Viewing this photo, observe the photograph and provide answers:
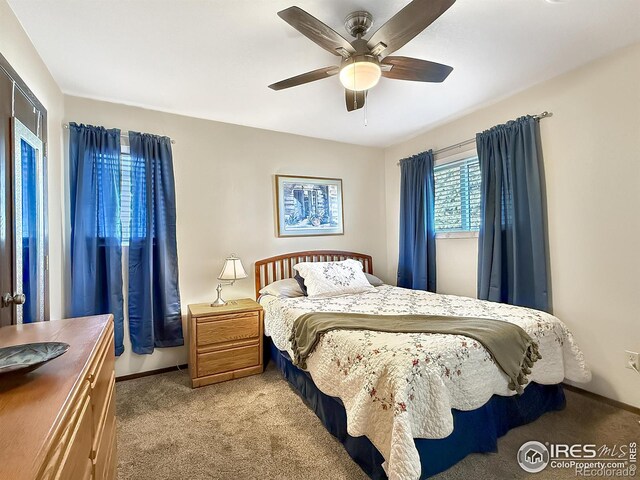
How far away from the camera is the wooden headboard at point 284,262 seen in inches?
135

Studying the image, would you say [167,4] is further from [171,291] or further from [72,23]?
[171,291]

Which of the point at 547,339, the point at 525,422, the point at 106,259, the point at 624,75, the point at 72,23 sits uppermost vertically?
the point at 72,23

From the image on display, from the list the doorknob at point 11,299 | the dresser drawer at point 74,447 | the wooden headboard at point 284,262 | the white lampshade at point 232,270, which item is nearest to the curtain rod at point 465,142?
the wooden headboard at point 284,262

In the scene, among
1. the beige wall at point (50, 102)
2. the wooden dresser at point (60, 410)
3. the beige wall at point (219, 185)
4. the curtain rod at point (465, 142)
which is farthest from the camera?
the beige wall at point (219, 185)

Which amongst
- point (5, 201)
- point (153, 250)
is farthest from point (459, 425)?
point (153, 250)

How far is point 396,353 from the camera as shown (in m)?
1.54

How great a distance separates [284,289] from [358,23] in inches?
88.6

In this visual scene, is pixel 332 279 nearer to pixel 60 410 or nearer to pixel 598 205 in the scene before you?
pixel 598 205

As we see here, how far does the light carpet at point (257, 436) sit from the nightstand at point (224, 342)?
0.18 metres

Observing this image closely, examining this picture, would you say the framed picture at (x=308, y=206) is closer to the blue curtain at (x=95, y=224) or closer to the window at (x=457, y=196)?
the window at (x=457, y=196)

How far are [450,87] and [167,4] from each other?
2.16 metres

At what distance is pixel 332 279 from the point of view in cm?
314

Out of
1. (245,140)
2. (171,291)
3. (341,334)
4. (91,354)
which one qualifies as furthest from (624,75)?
(171,291)

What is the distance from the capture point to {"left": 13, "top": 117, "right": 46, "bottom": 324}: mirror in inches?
61.7
